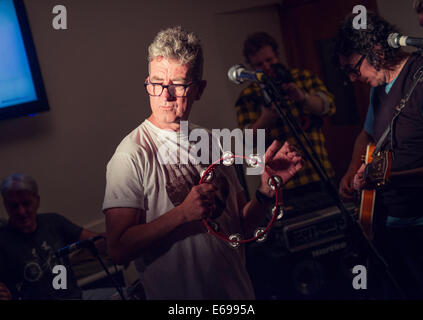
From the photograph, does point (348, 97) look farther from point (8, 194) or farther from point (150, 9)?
point (8, 194)

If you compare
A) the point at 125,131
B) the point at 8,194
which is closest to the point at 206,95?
the point at 125,131

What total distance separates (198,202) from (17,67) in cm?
76

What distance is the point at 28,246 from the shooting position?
1400 millimetres

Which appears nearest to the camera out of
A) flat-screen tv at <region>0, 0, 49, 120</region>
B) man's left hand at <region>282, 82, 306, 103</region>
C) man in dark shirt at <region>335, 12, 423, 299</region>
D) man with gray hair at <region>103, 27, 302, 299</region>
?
man with gray hair at <region>103, 27, 302, 299</region>

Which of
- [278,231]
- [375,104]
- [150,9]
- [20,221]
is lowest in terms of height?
[278,231]

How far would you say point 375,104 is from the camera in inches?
67.7

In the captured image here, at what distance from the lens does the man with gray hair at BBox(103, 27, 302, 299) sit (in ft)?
4.36

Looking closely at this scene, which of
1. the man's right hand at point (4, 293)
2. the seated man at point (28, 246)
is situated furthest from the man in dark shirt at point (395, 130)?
the man's right hand at point (4, 293)

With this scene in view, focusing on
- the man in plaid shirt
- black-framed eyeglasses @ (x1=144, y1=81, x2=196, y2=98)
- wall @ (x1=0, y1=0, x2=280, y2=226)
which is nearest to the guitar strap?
the man in plaid shirt

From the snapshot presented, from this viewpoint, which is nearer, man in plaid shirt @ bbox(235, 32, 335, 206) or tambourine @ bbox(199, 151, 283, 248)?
tambourine @ bbox(199, 151, 283, 248)

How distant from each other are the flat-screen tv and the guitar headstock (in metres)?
1.21

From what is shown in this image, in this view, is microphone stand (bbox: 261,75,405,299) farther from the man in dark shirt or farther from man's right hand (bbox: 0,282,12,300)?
man's right hand (bbox: 0,282,12,300)

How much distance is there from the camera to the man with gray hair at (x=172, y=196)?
1.33 meters

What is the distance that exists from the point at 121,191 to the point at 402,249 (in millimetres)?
1092
